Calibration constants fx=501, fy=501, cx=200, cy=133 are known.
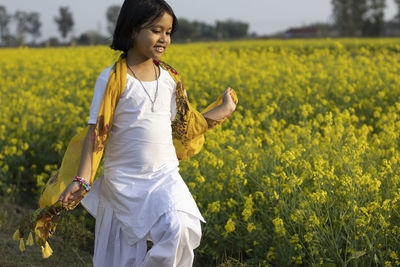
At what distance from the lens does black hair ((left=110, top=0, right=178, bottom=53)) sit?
6.09ft

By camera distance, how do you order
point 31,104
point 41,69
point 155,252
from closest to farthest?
1. point 155,252
2. point 31,104
3. point 41,69

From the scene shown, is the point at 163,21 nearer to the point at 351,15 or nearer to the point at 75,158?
the point at 75,158

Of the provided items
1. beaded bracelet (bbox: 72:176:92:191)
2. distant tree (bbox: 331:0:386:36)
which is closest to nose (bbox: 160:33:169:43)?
beaded bracelet (bbox: 72:176:92:191)

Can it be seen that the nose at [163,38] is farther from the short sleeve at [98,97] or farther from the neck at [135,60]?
the short sleeve at [98,97]

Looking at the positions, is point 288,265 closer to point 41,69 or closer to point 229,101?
point 229,101

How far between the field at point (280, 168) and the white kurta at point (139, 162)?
0.69 meters

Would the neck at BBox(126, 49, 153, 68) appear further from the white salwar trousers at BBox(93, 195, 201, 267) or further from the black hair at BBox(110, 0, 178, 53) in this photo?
the white salwar trousers at BBox(93, 195, 201, 267)

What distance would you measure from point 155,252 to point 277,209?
120cm

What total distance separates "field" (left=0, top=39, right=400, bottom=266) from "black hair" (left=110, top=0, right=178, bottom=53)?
1.96 ft

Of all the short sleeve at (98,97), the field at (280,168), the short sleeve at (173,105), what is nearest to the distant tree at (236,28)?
the field at (280,168)

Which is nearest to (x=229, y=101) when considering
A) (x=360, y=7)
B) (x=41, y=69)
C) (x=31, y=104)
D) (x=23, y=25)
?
(x=31, y=104)

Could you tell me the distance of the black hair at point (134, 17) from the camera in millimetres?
1857

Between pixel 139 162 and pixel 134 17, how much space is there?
21.3 inches

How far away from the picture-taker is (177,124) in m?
2.15
